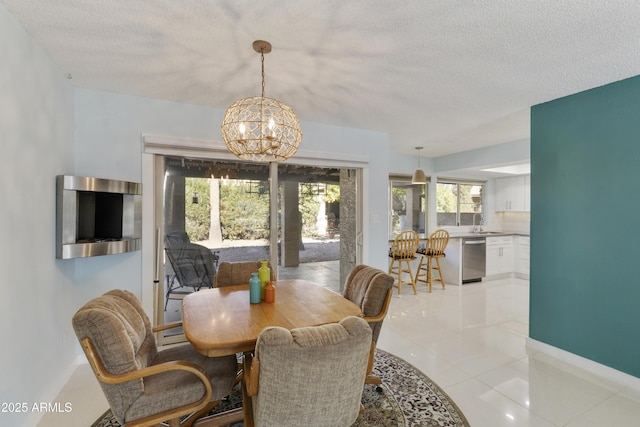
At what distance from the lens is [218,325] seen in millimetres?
1674

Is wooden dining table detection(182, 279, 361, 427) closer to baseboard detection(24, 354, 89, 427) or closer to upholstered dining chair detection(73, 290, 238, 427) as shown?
upholstered dining chair detection(73, 290, 238, 427)

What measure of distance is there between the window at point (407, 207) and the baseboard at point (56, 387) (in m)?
4.76

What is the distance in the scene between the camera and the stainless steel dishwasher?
18.0ft

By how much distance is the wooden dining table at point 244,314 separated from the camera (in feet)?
4.89

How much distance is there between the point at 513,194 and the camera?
6.14m

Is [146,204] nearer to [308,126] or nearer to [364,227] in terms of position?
[308,126]

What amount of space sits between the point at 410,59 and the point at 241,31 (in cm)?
115

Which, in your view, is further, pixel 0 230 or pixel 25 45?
pixel 25 45

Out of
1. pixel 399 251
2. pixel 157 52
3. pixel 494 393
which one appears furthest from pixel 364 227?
pixel 157 52

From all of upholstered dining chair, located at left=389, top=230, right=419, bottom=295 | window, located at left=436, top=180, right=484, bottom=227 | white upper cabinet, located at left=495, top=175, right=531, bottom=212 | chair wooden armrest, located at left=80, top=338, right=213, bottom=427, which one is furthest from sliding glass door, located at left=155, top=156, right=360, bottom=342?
white upper cabinet, located at left=495, top=175, right=531, bottom=212

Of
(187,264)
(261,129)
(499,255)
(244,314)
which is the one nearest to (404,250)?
(499,255)

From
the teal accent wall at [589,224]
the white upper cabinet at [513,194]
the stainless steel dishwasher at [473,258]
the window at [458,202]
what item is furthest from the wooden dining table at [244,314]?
the white upper cabinet at [513,194]

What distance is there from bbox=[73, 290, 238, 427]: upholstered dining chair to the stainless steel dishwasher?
4.85m

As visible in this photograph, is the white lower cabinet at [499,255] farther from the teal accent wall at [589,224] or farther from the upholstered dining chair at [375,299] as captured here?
the upholstered dining chair at [375,299]
